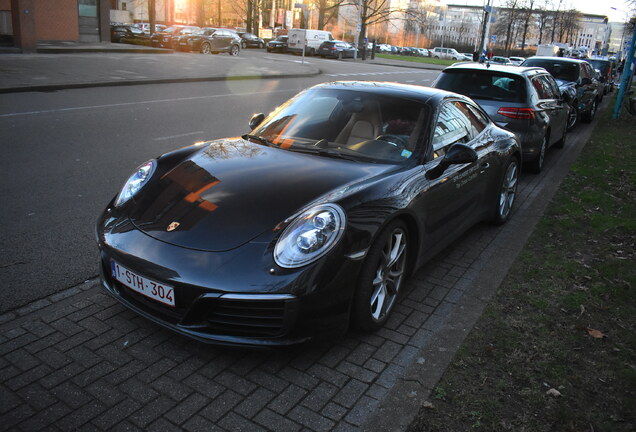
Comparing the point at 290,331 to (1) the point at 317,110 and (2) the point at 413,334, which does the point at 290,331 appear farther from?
(1) the point at 317,110

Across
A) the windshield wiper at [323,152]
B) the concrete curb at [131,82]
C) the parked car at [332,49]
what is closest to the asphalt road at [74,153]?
the concrete curb at [131,82]

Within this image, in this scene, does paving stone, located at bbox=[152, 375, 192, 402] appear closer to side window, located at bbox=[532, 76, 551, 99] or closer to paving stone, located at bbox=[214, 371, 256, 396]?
paving stone, located at bbox=[214, 371, 256, 396]

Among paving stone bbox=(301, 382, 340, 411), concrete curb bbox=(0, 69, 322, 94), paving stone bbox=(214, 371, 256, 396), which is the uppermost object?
concrete curb bbox=(0, 69, 322, 94)

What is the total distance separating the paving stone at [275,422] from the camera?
2.67 meters

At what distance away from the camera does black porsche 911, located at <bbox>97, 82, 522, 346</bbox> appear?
2.97 metres

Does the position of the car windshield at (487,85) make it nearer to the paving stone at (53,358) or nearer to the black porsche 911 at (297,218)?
the black porsche 911 at (297,218)

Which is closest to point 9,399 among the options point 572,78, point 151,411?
point 151,411

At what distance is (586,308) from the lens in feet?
13.7

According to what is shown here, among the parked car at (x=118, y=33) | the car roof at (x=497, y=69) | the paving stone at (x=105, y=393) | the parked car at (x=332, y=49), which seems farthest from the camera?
the parked car at (x=332, y=49)

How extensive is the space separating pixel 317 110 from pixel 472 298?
1.96 meters

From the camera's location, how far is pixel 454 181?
14.6 feet

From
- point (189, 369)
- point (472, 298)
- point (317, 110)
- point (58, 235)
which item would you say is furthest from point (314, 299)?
point (58, 235)

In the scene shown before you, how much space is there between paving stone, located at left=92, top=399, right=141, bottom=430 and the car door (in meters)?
2.20

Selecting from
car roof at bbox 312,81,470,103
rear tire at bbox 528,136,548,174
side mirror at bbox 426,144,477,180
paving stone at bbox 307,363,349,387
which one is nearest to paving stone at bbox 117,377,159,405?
paving stone at bbox 307,363,349,387
